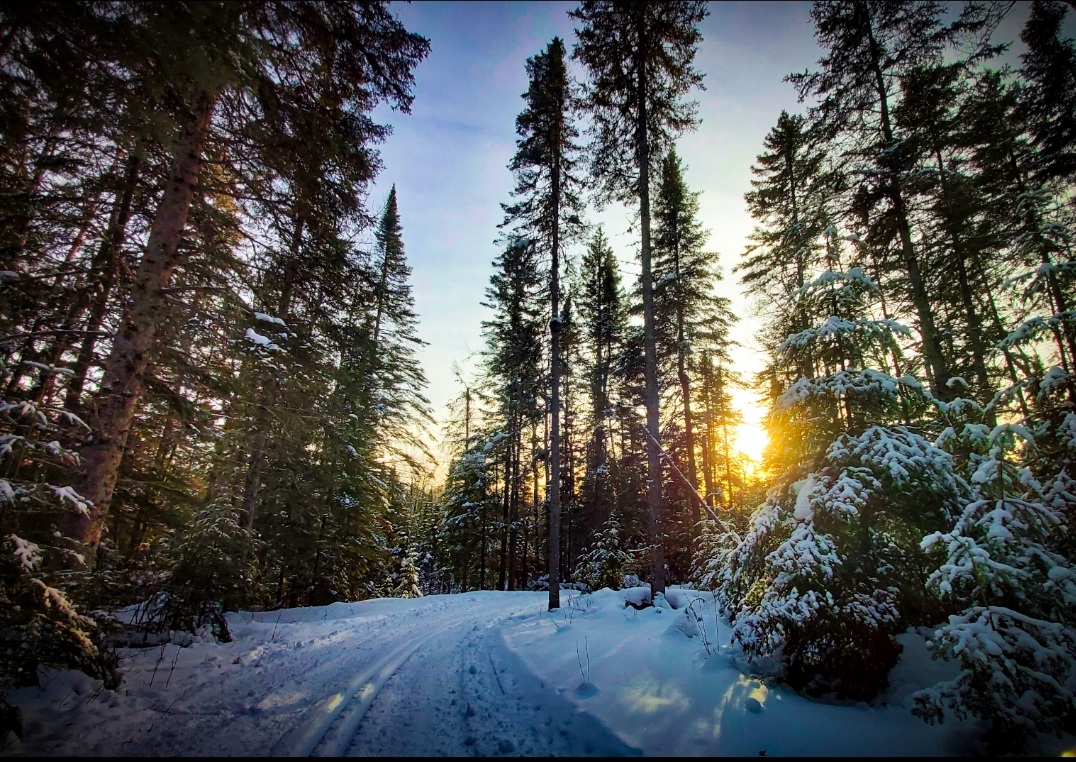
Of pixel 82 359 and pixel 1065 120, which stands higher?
pixel 1065 120

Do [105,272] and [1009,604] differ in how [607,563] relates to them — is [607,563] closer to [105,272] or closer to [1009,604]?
[1009,604]

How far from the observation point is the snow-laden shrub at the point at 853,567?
4.11m

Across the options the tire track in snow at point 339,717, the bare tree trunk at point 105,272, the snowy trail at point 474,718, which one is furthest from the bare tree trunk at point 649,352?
the bare tree trunk at point 105,272

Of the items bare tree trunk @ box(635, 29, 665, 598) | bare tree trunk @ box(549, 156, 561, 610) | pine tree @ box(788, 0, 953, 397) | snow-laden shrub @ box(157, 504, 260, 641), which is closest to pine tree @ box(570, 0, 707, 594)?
bare tree trunk @ box(635, 29, 665, 598)

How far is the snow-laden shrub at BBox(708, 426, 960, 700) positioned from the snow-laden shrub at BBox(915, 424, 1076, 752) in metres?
0.46

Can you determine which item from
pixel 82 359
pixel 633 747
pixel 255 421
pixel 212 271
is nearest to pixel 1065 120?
pixel 633 747

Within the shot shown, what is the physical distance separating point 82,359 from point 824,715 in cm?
1207

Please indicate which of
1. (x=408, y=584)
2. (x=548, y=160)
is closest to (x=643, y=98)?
(x=548, y=160)

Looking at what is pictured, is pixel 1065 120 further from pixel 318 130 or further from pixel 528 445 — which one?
pixel 528 445

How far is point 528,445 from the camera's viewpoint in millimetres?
25547

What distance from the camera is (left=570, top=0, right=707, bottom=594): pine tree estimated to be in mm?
10617

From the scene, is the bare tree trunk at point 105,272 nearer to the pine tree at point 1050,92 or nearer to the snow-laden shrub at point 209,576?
the snow-laden shrub at point 209,576

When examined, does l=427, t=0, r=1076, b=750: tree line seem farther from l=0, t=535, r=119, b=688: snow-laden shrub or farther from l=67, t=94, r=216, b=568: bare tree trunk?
l=67, t=94, r=216, b=568: bare tree trunk

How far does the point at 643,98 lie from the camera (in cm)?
1162
